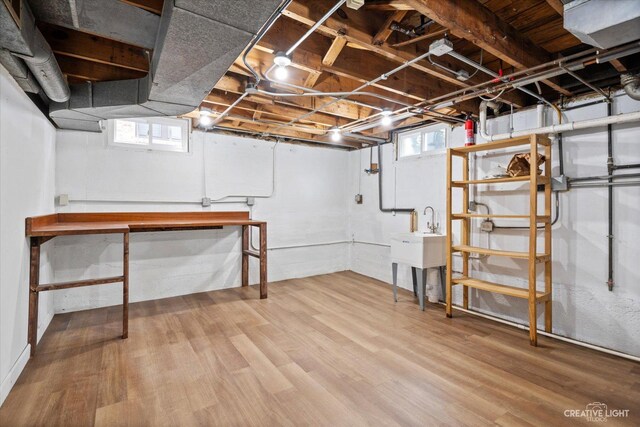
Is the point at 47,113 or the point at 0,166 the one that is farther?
the point at 47,113

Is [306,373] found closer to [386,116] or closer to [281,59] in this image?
[281,59]

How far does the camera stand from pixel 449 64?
248 centimetres

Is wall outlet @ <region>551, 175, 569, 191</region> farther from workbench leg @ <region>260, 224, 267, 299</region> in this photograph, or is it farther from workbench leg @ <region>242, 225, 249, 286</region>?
workbench leg @ <region>242, 225, 249, 286</region>

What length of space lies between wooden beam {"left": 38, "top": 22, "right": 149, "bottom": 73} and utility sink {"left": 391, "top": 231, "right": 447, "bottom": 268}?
3129mm

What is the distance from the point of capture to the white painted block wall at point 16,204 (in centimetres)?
196

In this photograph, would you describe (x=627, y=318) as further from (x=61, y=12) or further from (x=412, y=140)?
(x=61, y=12)

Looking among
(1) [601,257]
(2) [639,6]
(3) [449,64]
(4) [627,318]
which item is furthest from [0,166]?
(4) [627,318]

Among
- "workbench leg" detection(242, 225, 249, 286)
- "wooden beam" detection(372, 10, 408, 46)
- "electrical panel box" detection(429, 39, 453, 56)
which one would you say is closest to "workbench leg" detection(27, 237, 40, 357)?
"workbench leg" detection(242, 225, 249, 286)

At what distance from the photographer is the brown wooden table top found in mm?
2564

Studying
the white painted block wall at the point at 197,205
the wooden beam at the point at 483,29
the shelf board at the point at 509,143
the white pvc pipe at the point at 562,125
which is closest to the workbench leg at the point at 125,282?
the white painted block wall at the point at 197,205

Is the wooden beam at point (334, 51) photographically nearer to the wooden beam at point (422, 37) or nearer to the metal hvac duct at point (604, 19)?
the wooden beam at point (422, 37)

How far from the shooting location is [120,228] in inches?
108

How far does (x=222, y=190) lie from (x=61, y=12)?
2.91 m

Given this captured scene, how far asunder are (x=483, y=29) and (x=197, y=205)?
12.1 feet
